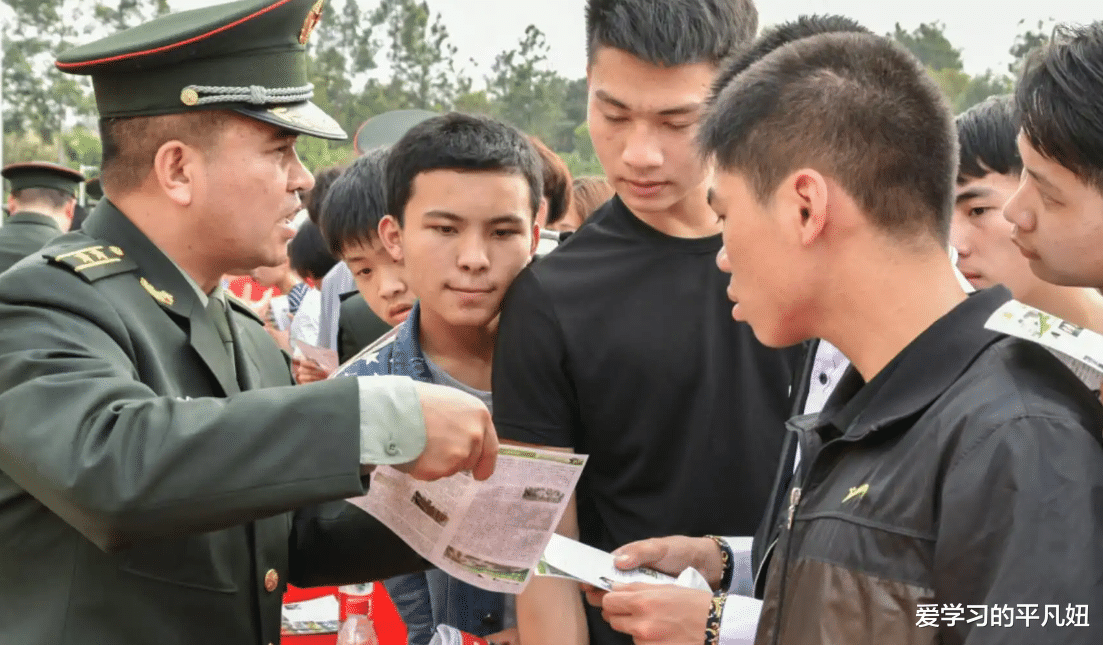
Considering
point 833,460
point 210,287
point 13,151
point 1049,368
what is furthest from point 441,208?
point 13,151

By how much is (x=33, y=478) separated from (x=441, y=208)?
1.32 m

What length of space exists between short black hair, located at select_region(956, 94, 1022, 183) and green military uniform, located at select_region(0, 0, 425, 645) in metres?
1.56

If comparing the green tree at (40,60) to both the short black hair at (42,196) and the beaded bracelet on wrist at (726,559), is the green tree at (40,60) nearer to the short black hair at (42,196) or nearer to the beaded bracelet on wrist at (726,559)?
the short black hair at (42,196)

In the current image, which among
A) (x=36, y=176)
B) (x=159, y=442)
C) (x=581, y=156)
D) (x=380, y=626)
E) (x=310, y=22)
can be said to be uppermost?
(x=581, y=156)

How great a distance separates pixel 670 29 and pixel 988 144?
→ 90cm

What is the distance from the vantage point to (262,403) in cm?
152

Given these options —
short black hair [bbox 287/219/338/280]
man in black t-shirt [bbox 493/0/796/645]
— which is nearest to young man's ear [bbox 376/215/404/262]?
man in black t-shirt [bbox 493/0/796/645]

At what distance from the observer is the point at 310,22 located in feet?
6.98

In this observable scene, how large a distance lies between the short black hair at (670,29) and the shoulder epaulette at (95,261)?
1062mm

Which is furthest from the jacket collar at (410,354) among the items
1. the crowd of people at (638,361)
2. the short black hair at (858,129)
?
the short black hair at (858,129)

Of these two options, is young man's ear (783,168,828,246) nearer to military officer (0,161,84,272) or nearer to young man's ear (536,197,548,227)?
young man's ear (536,197,548,227)

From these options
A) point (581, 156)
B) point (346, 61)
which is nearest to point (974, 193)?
point (581, 156)

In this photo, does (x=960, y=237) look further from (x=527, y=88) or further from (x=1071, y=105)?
(x=527, y=88)

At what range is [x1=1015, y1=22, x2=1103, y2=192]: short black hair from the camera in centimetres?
158
